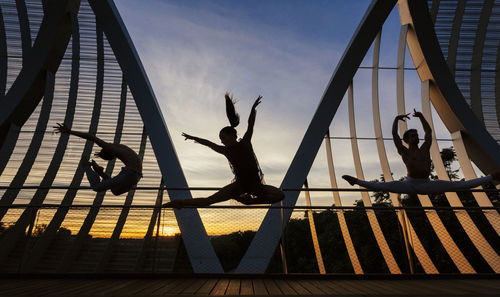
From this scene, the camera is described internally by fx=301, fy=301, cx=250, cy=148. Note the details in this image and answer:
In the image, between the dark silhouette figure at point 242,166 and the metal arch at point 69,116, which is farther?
the metal arch at point 69,116

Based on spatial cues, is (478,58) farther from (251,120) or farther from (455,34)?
(251,120)

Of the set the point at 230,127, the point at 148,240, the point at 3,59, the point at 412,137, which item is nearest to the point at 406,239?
the point at 412,137

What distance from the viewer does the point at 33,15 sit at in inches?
381

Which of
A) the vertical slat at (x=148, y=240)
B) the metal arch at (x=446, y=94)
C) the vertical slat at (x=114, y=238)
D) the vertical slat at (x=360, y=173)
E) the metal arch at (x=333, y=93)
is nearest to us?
the vertical slat at (x=148, y=240)

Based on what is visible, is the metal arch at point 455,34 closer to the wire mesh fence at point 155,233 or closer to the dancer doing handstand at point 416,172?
the wire mesh fence at point 155,233

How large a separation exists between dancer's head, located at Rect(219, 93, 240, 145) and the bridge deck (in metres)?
1.83

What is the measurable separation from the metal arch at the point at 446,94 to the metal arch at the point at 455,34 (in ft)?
5.14

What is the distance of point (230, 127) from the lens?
3.67 meters

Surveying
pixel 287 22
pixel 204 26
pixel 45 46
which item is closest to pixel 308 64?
pixel 287 22

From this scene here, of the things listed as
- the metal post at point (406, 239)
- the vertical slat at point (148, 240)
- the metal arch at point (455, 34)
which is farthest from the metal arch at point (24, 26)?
the metal arch at point (455, 34)

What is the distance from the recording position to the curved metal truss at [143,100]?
767cm

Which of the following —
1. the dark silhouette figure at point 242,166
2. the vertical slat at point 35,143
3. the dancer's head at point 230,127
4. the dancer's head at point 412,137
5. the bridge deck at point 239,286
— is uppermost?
the vertical slat at point 35,143

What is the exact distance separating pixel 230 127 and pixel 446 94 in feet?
25.7

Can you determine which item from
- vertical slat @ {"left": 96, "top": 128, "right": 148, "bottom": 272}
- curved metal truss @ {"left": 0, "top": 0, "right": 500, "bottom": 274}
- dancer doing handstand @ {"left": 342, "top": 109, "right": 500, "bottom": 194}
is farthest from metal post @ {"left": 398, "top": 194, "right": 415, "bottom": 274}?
vertical slat @ {"left": 96, "top": 128, "right": 148, "bottom": 272}
